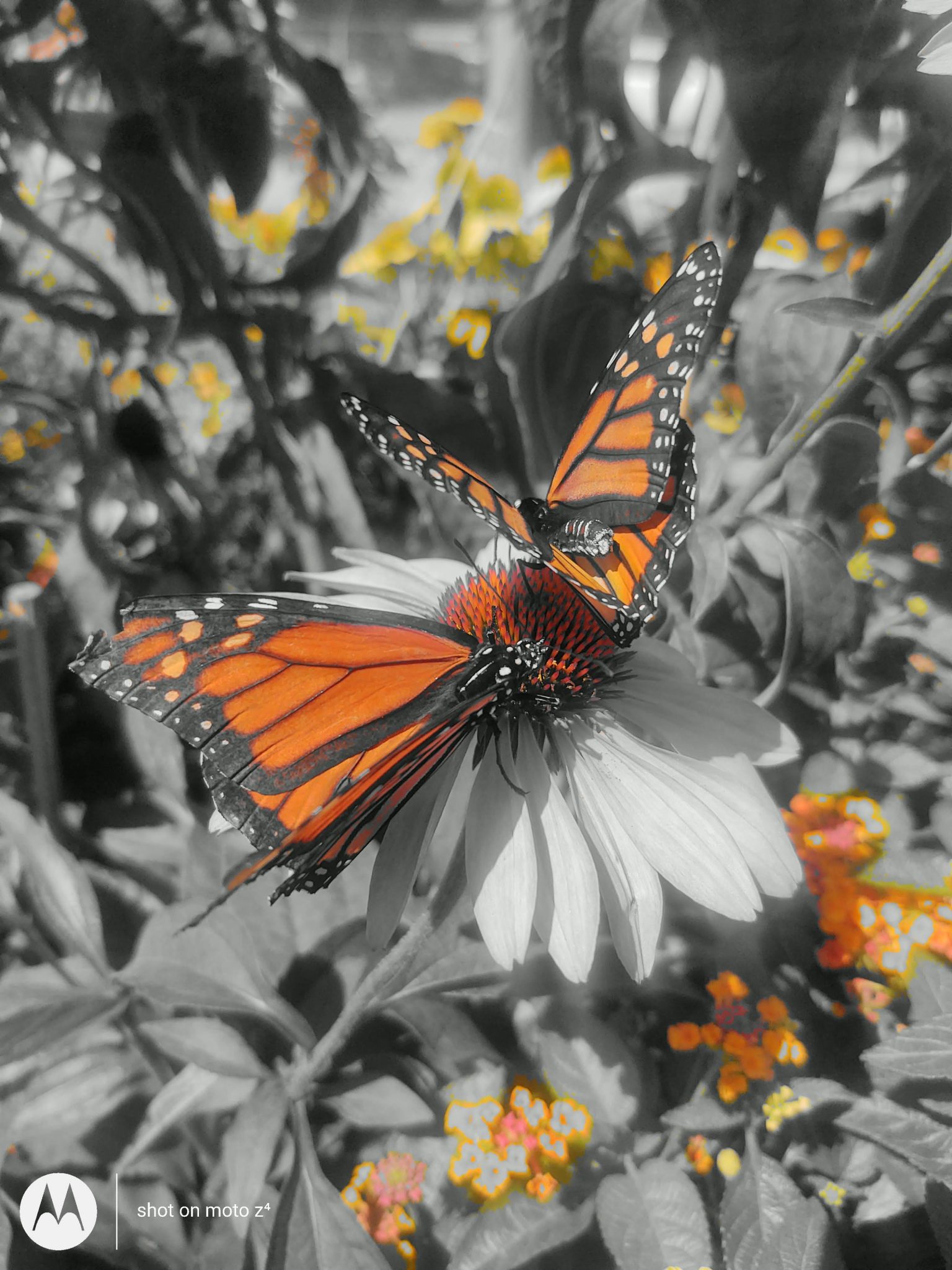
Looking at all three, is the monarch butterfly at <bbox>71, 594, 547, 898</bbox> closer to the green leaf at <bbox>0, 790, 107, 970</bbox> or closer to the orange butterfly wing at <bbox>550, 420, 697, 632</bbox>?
the orange butterfly wing at <bbox>550, 420, 697, 632</bbox>

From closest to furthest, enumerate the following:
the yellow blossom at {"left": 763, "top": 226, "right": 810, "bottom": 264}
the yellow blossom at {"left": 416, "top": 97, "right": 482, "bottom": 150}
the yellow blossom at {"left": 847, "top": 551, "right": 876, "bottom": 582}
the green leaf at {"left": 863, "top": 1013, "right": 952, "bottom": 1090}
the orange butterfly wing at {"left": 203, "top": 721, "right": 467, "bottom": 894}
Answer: the orange butterfly wing at {"left": 203, "top": 721, "right": 467, "bottom": 894}, the green leaf at {"left": 863, "top": 1013, "right": 952, "bottom": 1090}, the yellow blossom at {"left": 847, "top": 551, "right": 876, "bottom": 582}, the yellow blossom at {"left": 763, "top": 226, "right": 810, "bottom": 264}, the yellow blossom at {"left": 416, "top": 97, "right": 482, "bottom": 150}

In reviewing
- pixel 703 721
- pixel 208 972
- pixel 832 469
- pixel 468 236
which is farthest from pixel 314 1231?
pixel 468 236

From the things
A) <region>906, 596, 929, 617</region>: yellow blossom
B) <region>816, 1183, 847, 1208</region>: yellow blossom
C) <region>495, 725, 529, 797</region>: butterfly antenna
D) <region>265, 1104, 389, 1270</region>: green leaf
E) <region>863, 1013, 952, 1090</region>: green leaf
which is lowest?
<region>816, 1183, 847, 1208</region>: yellow blossom

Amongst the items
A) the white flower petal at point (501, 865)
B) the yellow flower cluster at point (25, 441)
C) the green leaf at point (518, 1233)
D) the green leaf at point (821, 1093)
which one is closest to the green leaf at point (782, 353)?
the white flower petal at point (501, 865)

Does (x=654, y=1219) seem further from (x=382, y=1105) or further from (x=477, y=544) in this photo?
(x=477, y=544)

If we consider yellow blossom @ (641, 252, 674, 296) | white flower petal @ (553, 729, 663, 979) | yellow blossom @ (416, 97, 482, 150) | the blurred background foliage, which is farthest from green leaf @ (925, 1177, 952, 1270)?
yellow blossom @ (416, 97, 482, 150)

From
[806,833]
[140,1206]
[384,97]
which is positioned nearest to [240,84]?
[806,833]

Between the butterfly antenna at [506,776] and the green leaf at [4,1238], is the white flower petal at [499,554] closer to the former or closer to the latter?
the butterfly antenna at [506,776]
